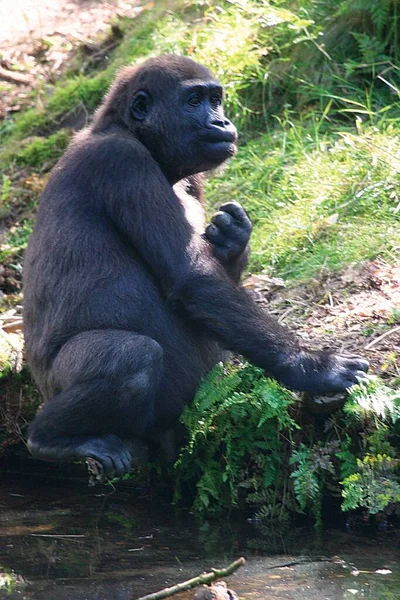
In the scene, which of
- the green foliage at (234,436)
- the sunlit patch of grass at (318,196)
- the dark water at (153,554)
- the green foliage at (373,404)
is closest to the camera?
the dark water at (153,554)

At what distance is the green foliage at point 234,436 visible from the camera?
521 cm

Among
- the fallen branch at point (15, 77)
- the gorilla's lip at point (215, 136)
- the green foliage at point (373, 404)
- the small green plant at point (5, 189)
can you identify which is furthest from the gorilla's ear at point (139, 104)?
the fallen branch at point (15, 77)

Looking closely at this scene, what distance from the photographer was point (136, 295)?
5391 millimetres

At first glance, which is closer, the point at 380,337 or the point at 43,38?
the point at 380,337

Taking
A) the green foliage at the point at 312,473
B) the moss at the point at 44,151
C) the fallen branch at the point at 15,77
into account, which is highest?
the fallen branch at the point at 15,77

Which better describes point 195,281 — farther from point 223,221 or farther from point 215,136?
point 215,136

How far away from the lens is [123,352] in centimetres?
504

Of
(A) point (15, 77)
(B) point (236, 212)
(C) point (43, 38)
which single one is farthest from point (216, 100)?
(C) point (43, 38)

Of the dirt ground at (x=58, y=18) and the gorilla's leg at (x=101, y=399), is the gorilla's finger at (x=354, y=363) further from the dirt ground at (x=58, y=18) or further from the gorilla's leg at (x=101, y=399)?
the dirt ground at (x=58, y=18)

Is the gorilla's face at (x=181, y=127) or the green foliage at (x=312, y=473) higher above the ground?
the gorilla's face at (x=181, y=127)

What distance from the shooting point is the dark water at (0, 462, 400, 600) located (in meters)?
4.25

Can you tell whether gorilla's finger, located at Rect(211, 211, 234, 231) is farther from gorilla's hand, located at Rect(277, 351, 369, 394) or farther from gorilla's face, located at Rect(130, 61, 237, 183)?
gorilla's hand, located at Rect(277, 351, 369, 394)

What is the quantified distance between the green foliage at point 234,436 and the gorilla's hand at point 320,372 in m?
0.11

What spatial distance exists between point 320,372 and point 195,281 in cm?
81
